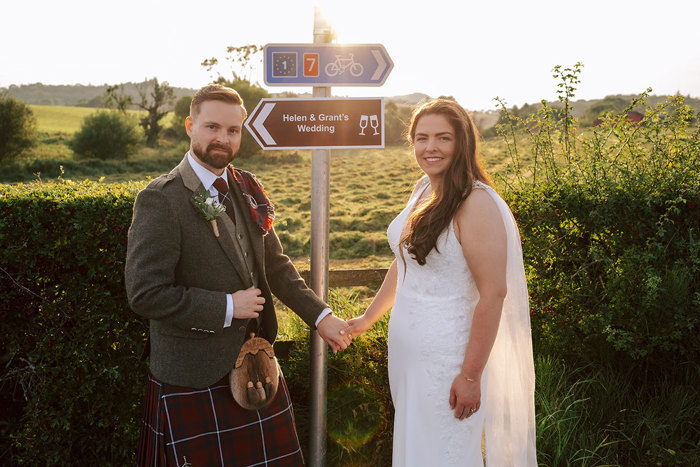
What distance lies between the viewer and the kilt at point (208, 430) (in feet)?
7.72

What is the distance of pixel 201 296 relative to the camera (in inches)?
87.8

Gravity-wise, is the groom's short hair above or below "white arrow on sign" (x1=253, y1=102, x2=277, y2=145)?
above

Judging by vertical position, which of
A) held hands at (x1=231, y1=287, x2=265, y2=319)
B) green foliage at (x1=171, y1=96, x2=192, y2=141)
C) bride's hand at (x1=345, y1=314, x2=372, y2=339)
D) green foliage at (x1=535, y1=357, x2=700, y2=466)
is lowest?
green foliage at (x1=535, y1=357, x2=700, y2=466)

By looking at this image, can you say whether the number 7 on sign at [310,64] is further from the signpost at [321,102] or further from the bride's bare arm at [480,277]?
the bride's bare arm at [480,277]

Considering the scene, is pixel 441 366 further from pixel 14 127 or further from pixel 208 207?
pixel 14 127

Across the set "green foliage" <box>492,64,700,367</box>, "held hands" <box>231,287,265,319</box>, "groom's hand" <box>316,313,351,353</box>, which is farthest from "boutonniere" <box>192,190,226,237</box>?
"green foliage" <box>492,64,700,367</box>

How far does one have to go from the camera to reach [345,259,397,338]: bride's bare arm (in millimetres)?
2852

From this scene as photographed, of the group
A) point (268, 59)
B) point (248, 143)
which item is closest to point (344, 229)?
point (268, 59)

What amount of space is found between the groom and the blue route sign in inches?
17.4

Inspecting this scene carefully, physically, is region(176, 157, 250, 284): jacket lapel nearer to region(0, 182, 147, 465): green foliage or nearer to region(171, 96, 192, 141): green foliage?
region(0, 182, 147, 465): green foliage

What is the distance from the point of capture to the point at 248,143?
1013 inches

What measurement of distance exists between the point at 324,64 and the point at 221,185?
88 centimetres

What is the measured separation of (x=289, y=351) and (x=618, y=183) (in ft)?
8.58

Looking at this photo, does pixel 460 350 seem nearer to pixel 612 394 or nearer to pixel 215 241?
pixel 215 241
